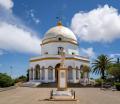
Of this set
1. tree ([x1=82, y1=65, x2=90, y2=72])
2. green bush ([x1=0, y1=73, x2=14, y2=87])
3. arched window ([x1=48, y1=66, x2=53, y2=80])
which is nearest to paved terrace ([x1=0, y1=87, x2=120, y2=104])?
green bush ([x1=0, y1=73, x2=14, y2=87])

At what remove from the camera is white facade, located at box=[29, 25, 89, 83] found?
59219mm

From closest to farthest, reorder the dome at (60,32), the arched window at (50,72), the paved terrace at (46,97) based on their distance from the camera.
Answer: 1. the paved terrace at (46,97)
2. the arched window at (50,72)
3. the dome at (60,32)

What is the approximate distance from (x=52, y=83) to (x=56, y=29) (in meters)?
15.3

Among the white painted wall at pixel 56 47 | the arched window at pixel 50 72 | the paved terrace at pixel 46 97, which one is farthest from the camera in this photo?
the white painted wall at pixel 56 47

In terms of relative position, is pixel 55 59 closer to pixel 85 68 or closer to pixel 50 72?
pixel 50 72

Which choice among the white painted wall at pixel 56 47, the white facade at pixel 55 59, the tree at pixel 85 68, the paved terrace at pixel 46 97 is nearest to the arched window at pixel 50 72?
the white facade at pixel 55 59

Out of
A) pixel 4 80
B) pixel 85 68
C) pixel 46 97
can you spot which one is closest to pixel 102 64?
pixel 85 68

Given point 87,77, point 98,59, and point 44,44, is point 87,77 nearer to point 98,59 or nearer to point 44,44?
point 98,59

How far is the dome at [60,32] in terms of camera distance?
6450 centimetres

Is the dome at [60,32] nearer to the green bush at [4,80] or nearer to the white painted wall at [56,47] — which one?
the white painted wall at [56,47]

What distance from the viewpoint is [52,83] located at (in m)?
56.3

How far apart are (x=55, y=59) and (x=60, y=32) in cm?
790

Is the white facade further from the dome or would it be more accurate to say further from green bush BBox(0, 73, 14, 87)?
green bush BBox(0, 73, 14, 87)

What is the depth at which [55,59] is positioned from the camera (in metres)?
59.8
